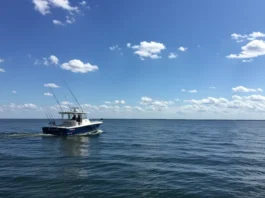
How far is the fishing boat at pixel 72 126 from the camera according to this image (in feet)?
152

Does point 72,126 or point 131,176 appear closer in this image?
point 131,176

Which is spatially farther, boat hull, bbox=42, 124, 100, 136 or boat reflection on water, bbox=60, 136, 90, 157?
boat hull, bbox=42, 124, 100, 136

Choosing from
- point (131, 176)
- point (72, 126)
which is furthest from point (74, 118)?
point (131, 176)

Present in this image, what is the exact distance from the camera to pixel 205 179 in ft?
59.3

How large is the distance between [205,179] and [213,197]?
359 cm

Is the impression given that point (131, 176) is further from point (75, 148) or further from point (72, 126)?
point (72, 126)

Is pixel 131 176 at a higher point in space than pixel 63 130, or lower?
lower

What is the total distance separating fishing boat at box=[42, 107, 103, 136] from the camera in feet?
Answer: 152

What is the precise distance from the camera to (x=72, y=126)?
48375 millimetres

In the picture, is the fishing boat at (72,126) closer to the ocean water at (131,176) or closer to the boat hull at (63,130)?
the boat hull at (63,130)

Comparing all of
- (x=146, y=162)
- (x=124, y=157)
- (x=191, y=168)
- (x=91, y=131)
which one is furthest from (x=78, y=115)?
(x=191, y=168)

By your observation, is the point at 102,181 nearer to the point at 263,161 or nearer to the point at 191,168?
the point at 191,168

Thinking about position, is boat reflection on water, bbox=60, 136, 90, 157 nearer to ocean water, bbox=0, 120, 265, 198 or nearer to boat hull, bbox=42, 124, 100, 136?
boat hull, bbox=42, 124, 100, 136

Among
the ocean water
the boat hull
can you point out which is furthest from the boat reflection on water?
the ocean water
